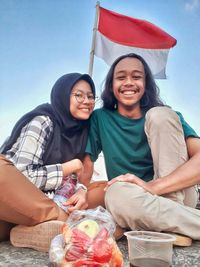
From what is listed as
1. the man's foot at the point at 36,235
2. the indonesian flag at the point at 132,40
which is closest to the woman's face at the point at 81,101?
the man's foot at the point at 36,235

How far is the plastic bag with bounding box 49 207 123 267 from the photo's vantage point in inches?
53.2

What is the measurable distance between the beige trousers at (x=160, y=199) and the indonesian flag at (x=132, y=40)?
Answer: 485cm

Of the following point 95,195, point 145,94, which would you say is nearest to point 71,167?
point 95,195

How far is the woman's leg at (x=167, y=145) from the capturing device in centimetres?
211

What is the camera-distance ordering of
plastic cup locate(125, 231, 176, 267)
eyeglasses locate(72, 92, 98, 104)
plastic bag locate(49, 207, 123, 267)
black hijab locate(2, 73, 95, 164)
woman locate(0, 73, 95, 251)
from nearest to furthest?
plastic bag locate(49, 207, 123, 267) → plastic cup locate(125, 231, 176, 267) → woman locate(0, 73, 95, 251) → black hijab locate(2, 73, 95, 164) → eyeglasses locate(72, 92, 98, 104)

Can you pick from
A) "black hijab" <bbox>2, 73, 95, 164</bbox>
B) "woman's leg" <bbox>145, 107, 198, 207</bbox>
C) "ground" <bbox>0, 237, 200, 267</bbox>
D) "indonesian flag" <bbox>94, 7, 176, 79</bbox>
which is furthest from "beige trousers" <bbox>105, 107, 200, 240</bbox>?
"indonesian flag" <bbox>94, 7, 176, 79</bbox>

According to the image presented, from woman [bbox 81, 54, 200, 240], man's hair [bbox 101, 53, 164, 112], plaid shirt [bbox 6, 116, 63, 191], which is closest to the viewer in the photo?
woman [bbox 81, 54, 200, 240]

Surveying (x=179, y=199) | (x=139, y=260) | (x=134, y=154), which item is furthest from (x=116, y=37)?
(x=139, y=260)

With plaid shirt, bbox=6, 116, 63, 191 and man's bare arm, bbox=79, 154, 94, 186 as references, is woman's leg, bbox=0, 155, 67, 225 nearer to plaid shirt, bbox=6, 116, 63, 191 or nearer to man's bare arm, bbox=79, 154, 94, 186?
plaid shirt, bbox=6, 116, 63, 191

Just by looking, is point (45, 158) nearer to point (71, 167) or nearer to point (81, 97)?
point (71, 167)

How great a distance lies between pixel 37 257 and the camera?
176cm

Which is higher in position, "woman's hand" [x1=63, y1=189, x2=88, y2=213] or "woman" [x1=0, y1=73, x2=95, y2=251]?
"woman" [x1=0, y1=73, x2=95, y2=251]

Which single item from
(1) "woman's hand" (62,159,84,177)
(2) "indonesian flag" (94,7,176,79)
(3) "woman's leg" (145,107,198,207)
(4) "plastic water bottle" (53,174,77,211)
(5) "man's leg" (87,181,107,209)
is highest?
(2) "indonesian flag" (94,7,176,79)

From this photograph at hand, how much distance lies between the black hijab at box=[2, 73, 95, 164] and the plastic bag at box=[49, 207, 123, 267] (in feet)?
2.78
